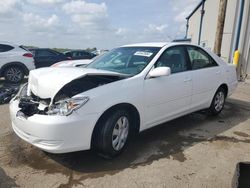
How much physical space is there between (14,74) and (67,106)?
25.6 ft

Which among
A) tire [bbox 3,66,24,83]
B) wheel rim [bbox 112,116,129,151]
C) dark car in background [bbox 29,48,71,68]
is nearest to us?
wheel rim [bbox 112,116,129,151]

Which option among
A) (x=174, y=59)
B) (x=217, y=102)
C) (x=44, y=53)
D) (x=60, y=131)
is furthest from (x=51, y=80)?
(x=44, y=53)

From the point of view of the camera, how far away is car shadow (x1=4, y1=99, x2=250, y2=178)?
324 cm

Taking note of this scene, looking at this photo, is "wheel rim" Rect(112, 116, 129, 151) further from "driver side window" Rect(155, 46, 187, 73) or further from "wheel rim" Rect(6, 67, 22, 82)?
"wheel rim" Rect(6, 67, 22, 82)

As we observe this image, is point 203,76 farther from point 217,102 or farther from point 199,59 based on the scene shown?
point 217,102

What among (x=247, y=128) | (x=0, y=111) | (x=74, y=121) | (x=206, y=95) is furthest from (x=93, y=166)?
(x=0, y=111)

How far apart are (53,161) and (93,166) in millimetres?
569

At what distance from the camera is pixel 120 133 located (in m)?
3.43

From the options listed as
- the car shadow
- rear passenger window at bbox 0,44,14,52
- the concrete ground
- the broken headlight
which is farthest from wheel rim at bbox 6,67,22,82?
the broken headlight

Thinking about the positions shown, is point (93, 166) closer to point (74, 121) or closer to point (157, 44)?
point (74, 121)

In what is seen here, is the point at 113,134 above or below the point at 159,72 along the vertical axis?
below

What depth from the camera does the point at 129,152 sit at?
3.66m

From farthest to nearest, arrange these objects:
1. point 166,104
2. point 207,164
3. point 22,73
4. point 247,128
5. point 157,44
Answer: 1. point 22,73
2. point 247,128
3. point 157,44
4. point 166,104
5. point 207,164

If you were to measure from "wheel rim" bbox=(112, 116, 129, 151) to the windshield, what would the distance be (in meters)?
0.73
